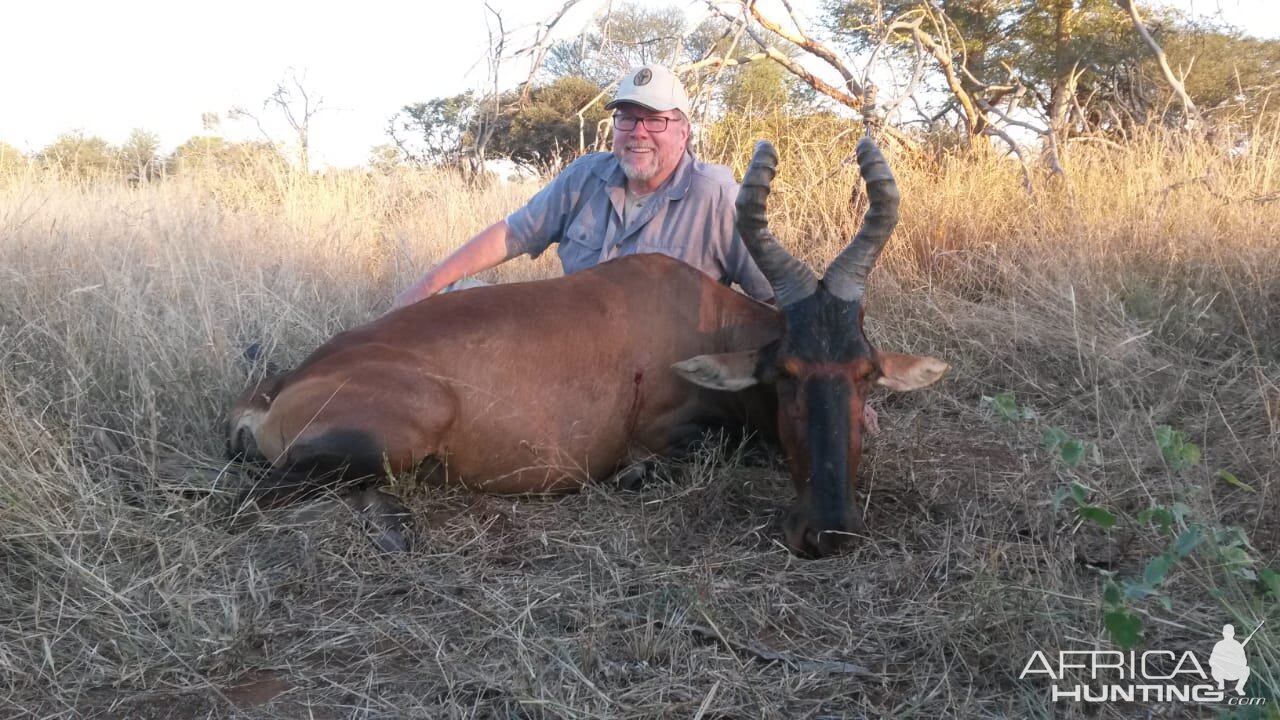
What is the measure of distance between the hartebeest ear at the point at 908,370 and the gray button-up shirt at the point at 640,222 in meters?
1.12

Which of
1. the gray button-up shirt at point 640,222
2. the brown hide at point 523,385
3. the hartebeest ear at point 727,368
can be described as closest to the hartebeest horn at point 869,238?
the hartebeest ear at point 727,368

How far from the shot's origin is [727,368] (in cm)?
389

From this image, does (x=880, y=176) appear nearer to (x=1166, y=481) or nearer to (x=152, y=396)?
(x=1166, y=481)

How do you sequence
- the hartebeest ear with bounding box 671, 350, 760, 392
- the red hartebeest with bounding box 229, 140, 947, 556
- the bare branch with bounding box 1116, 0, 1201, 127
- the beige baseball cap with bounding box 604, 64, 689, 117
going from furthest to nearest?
the bare branch with bounding box 1116, 0, 1201, 127 < the beige baseball cap with bounding box 604, 64, 689, 117 < the hartebeest ear with bounding box 671, 350, 760, 392 < the red hartebeest with bounding box 229, 140, 947, 556

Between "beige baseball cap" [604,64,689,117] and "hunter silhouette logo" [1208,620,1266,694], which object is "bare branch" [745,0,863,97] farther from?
"hunter silhouette logo" [1208,620,1266,694]

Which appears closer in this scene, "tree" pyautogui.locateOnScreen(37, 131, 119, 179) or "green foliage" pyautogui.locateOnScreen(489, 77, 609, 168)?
"tree" pyautogui.locateOnScreen(37, 131, 119, 179)

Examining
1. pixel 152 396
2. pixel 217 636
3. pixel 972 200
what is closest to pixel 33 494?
pixel 152 396

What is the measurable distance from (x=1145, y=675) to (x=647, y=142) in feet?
11.7

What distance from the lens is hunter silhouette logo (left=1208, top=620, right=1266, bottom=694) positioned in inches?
87.4

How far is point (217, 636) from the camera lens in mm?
2668

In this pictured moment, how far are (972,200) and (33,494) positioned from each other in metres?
6.41

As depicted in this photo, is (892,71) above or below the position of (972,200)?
above

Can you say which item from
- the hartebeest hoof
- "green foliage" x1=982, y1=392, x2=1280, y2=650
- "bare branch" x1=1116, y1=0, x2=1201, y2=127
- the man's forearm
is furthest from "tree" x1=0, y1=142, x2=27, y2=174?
"green foliage" x1=982, y1=392, x2=1280, y2=650

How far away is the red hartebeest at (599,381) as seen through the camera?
357cm
